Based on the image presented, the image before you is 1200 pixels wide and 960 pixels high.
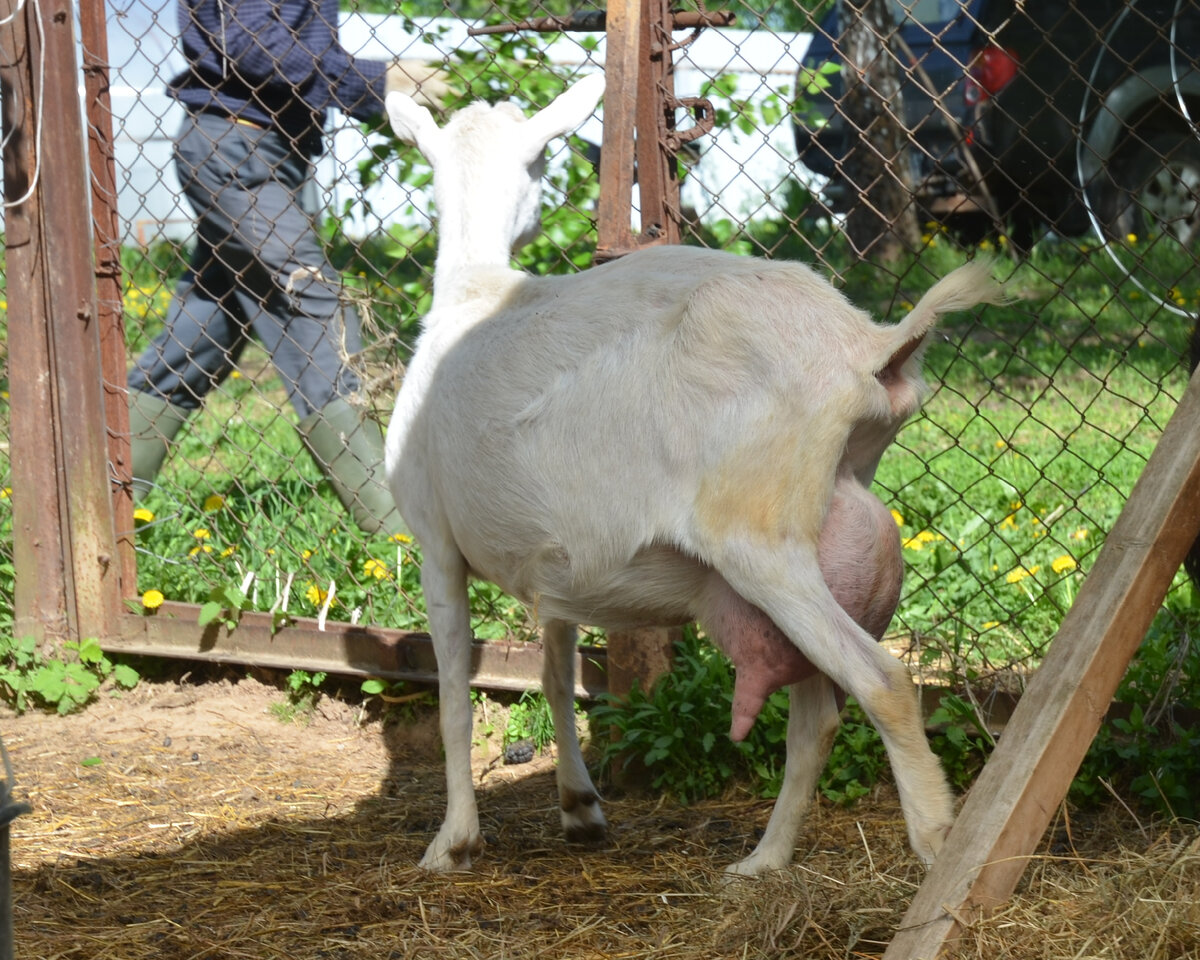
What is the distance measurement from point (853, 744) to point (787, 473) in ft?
3.89

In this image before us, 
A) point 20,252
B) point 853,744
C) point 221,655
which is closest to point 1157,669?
point 853,744

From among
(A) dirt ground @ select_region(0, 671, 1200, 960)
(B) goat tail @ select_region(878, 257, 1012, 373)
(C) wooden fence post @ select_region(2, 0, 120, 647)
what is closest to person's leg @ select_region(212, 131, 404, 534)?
(C) wooden fence post @ select_region(2, 0, 120, 647)

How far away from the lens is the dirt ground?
7.34 ft

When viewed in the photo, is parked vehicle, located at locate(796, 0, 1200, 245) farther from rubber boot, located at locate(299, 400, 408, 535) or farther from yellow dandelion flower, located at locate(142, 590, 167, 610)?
yellow dandelion flower, located at locate(142, 590, 167, 610)

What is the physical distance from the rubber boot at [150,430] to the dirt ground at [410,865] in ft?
3.05

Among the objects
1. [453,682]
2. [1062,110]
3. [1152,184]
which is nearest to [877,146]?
[1152,184]

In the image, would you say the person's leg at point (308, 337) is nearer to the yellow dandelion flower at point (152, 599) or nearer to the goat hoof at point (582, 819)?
the yellow dandelion flower at point (152, 599)

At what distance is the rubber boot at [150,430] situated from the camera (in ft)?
14.4

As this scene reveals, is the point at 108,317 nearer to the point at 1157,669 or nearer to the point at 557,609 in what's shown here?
the point at 557,609

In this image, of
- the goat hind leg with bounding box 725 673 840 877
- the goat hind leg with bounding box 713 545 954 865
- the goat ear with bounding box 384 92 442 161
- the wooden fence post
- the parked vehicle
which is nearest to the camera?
the goat hind leg with bounding box 713 545 954 865

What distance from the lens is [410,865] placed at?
115 inches

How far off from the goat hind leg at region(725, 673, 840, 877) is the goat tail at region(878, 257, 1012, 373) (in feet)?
2.70

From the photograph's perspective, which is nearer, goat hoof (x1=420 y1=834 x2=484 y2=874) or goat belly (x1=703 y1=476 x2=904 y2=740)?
goat belly (x1=703 y1=476 x2=904 y2=740)

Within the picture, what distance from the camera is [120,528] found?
13.5 feet
